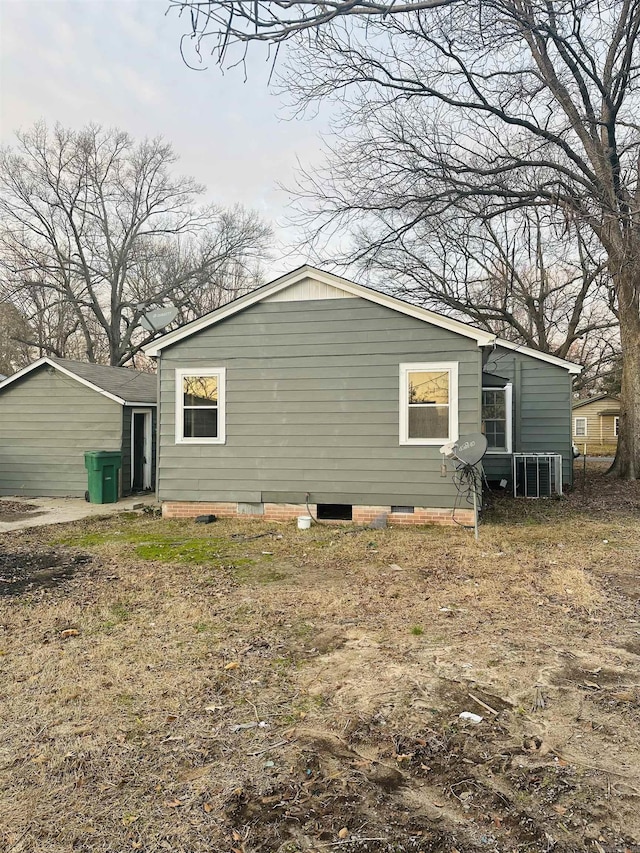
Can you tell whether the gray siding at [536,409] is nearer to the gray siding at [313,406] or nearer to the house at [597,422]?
the gray siding at [313,406]

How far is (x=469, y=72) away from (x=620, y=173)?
429cm

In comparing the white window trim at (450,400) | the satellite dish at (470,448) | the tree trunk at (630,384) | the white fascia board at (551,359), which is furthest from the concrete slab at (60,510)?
the tree trunk at (630,384)

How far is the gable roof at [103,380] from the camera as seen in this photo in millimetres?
12741

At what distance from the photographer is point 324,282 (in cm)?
926

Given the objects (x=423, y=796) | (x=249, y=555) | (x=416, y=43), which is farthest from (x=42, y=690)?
(x=416, y=43)

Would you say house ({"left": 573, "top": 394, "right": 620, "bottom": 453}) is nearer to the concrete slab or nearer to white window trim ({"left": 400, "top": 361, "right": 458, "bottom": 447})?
white window trim ({"left": 400, "top": 361, "right": 458, "bottom": 447})

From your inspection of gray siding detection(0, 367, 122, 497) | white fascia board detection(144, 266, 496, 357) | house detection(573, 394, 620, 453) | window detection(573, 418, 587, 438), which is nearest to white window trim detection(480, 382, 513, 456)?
white fascia board detection(144, 266, 496, 357)

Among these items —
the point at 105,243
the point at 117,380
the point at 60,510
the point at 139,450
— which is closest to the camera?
the point at 60,510

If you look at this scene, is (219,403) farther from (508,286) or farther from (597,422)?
(597,422)

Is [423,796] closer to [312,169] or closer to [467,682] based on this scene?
[467,682]

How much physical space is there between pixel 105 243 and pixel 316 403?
70.6ft

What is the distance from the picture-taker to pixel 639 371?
46.1 ft

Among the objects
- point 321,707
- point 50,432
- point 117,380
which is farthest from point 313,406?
point 117,380

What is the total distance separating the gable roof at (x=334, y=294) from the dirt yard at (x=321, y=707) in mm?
3747
